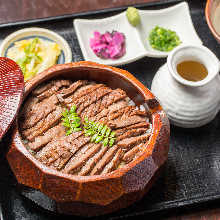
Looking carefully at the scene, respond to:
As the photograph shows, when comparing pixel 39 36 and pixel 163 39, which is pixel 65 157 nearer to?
pixel 39 36

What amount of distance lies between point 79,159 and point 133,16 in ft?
4.20

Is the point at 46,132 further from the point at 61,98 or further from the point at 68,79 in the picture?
the point at 68,79

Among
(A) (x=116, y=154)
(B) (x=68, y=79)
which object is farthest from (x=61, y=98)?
(A) (x=116, y=154)

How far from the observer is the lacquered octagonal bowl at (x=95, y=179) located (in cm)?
185

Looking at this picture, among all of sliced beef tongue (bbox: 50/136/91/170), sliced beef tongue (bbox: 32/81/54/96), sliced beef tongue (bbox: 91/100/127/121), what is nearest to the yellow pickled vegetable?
sliced beef tongue (bbox: 32/81/54/96)

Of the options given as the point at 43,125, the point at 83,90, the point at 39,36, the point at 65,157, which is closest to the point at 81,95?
the point at 83,90

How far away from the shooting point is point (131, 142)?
2.01 meters

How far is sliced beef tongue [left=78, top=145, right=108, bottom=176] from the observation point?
1.91m

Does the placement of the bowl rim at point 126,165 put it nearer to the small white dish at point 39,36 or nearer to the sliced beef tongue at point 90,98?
the sliced beef tongue at point 90,98

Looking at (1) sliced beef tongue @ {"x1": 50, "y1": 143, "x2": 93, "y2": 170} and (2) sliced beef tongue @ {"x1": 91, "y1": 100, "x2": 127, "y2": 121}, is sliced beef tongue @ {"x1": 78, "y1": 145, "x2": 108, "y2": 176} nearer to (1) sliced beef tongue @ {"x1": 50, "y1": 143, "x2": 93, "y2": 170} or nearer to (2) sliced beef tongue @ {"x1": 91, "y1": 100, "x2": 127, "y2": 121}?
(1) sliced beef tongue @ {"x1": 50, "y1": 143, "x2": 93, "y2": 170}

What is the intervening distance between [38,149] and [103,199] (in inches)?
16.6

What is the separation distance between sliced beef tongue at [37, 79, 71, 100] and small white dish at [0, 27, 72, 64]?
→ 47 centimetres

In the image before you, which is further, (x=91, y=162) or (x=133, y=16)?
(x=133, y=16)

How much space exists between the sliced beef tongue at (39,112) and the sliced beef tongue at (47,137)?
0.09 metres
